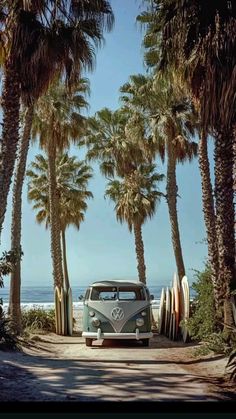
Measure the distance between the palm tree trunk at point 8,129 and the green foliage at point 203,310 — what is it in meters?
4.79

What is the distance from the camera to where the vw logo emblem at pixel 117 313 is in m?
11.5

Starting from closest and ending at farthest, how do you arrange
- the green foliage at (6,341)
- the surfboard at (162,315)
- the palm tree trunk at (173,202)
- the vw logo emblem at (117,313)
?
the green foliage at (6,341) → the vw logo emblem at (117,313) → the surfboard at (162,315) → the palm tree trunk at (173,202)

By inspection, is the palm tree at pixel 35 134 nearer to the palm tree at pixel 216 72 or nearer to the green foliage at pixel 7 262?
the green foliage at pixel 7 262

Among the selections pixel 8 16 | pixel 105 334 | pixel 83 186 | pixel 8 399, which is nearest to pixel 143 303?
pixel 105 334

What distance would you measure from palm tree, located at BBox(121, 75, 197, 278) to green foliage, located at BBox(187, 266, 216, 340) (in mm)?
5309

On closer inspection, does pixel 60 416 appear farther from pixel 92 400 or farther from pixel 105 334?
pixel 105 334

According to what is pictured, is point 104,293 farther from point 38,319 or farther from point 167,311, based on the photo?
point 38,319

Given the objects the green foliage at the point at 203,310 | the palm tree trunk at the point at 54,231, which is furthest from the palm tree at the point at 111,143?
the green foliage at the point at 203,310

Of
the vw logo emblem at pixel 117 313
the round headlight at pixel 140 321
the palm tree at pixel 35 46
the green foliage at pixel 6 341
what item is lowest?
the green foliage at pixel 6 341

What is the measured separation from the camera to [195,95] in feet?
35.6

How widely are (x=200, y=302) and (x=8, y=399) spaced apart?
6.31 metres

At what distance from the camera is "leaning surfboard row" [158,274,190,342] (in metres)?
12.9

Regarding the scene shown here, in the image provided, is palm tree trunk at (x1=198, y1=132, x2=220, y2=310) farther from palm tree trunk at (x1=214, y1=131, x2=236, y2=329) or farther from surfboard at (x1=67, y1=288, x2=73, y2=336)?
surfboard at (x1=67, y1=288, x2=73, y2=336)

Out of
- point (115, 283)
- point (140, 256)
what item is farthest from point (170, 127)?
point (115, 283)
